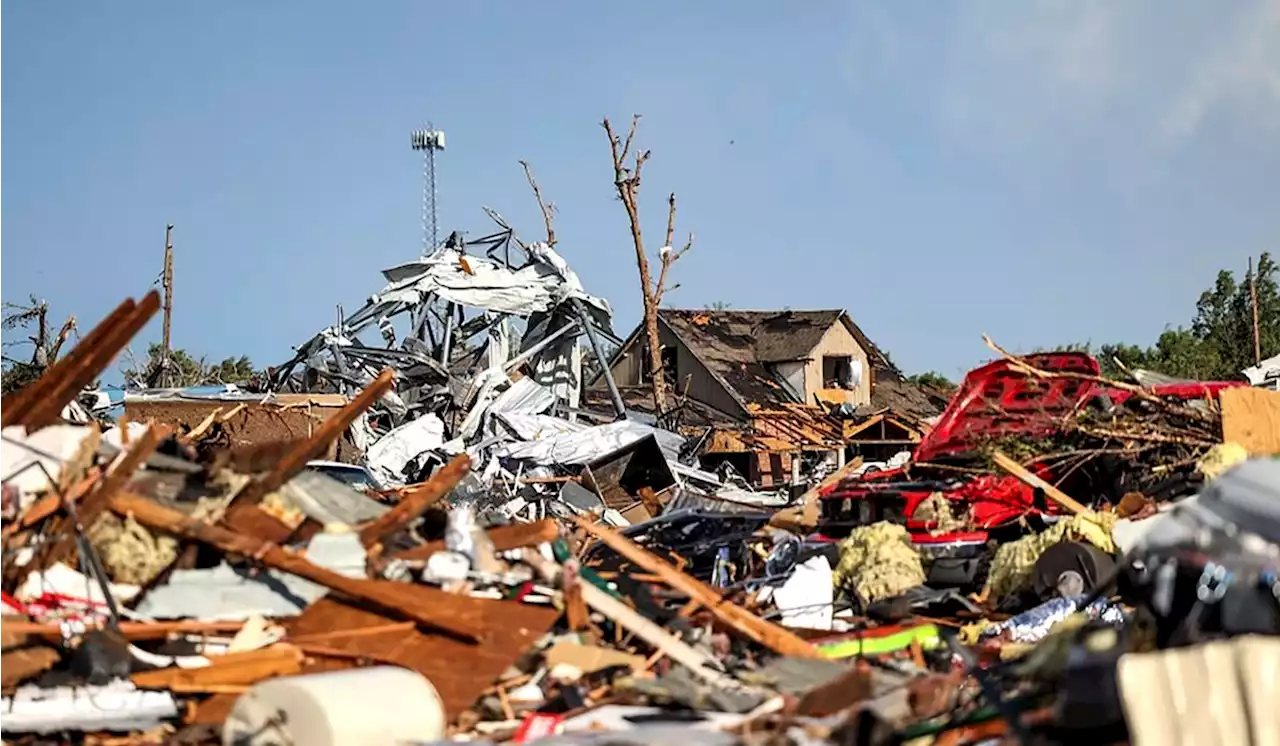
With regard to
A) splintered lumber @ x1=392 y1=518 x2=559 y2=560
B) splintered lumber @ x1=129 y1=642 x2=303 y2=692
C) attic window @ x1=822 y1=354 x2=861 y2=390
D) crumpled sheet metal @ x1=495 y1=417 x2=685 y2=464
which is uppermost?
attic window @ x1=822 y1=354 x2=861 y2=390

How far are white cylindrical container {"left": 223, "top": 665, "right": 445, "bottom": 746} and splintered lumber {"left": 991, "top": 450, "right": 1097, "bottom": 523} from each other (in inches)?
245

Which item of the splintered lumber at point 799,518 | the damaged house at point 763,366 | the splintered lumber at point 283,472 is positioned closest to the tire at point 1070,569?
the splintered lumber at point 799,518

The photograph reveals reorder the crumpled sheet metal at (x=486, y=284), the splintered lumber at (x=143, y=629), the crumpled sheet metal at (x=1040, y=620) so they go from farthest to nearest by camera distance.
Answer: the crumpled sheet metal at (x=486, y=284) < the crumpled sheet metal at (x=1040, y=620) < the splintered lumber at (x=143, y=629)

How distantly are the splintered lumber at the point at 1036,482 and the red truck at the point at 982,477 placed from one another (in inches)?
5.9

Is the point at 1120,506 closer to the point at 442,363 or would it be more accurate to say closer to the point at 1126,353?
the point at 442,363

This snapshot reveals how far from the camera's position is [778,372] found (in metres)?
41.3

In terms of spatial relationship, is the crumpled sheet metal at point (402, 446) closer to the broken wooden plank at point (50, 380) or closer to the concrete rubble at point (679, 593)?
the concrete rubble at point (679, 593)

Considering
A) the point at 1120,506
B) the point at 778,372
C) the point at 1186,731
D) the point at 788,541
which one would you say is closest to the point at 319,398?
the point at 788,541

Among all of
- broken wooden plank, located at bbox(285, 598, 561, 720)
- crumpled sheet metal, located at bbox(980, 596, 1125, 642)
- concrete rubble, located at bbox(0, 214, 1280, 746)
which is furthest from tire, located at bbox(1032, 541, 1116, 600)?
broken wooden plank, located at bbox(285, 598, 561, 720)

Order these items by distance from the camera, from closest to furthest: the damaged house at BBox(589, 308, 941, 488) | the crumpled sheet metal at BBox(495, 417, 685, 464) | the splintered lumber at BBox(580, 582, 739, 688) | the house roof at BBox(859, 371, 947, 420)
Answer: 1. the splintered lumber at BBox(580, 582, 739, 688)
2. the crumpled sheet metal at BBox(495, 417, 685, 464)
3. the damaged house at BBox(589, 308, 941, 488)
4. the house roof at BBox(859, 371, 947, 420)

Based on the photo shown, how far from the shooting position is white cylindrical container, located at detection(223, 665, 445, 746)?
16.0 feet

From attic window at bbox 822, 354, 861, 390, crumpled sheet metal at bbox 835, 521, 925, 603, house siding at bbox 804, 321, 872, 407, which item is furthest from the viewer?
attic window at bbox 822, 354, 861, 390

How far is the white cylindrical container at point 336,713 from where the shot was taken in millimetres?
4875

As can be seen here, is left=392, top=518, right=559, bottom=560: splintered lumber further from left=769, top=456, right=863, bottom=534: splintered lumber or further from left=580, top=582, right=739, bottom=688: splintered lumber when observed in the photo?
left=769, top=456, right=863, bottom=534: splintered lumber
